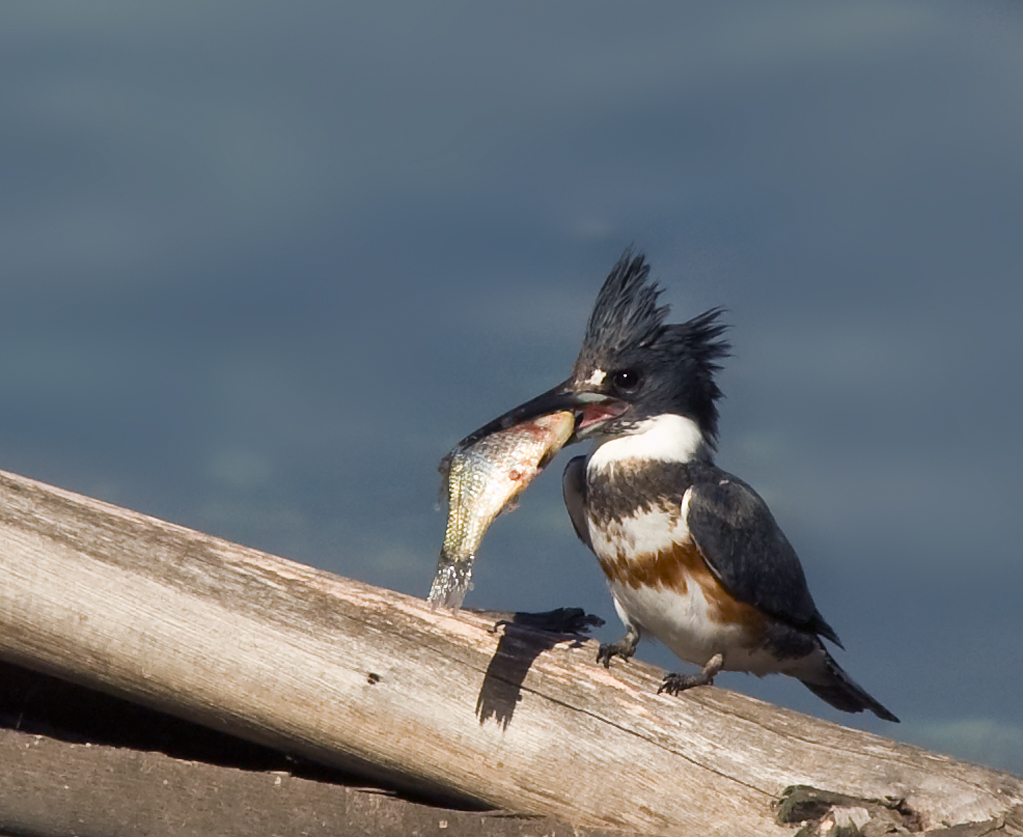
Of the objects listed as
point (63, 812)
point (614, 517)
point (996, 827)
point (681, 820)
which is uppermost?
point (614, 517)

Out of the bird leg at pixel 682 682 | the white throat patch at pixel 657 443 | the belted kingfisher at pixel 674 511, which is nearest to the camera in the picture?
the bird leg at pixel 682 682

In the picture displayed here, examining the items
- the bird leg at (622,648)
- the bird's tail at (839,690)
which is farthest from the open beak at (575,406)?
the bird's tail at (839,690)

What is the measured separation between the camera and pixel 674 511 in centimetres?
349

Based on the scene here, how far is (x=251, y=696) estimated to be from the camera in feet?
10.9

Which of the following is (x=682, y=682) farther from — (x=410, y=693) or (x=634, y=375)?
(x=634, y=375)

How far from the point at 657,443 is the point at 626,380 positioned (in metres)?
0.23

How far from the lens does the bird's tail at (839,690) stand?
3820 millimetres

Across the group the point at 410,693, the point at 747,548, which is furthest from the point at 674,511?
the point at 410,693

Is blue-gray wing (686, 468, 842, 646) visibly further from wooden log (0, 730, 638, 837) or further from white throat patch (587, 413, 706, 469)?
wooden log (0, 730, 638, 837)

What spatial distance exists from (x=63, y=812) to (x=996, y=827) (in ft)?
7.70

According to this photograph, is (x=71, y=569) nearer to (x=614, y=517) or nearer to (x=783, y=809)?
(x=614, y=517)

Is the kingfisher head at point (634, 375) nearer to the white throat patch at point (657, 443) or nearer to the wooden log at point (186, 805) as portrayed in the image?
the white throat patch at point (657, 443)

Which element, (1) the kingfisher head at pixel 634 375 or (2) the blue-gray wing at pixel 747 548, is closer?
(2) the blue-gray wing at pixel 747 548

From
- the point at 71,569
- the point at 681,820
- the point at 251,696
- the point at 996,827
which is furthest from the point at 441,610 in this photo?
the point at 996,827
